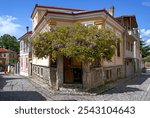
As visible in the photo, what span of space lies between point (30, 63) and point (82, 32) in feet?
52.2

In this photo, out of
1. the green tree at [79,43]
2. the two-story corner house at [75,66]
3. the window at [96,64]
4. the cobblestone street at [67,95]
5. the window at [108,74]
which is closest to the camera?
the cobblestone street at [67,95]

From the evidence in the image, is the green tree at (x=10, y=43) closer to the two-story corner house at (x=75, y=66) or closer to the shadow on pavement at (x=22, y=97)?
the two-story corner house at (x=75, y=66)

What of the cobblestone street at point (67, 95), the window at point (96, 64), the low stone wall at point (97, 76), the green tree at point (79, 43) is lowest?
the cobblestone street at point (67, 95)

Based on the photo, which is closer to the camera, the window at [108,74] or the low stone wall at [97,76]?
the low stone wall at [97,76]

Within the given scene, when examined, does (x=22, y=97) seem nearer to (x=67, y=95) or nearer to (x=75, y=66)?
(x=67, y=95)

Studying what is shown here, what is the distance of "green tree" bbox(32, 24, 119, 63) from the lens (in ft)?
38.9

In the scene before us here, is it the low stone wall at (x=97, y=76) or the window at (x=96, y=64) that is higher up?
the window at (x=96, y=64)

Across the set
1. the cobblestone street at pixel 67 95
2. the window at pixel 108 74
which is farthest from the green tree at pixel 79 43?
the window at pixel 108 74

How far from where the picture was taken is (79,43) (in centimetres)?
1225

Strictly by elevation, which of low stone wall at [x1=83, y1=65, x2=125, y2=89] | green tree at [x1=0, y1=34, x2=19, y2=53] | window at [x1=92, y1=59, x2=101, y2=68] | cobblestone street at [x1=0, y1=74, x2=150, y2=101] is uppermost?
green tree at [x1=0, y1=34, x2=19, y2=53]

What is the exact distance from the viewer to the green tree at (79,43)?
1186cm

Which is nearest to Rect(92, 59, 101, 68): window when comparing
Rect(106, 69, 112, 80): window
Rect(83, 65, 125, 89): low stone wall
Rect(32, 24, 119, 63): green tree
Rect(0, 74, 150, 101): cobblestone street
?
Rect(83, 65, 125, 89): low stone wall

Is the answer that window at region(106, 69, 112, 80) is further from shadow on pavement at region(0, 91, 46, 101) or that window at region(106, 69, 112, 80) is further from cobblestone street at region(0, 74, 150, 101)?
shadow on pavement at region(0, 91, 46, 101)

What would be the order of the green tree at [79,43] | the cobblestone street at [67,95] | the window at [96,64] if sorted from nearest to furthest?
the cobblestone street at [67,95] < the green tree at [79,43] < the window at [96,64]
